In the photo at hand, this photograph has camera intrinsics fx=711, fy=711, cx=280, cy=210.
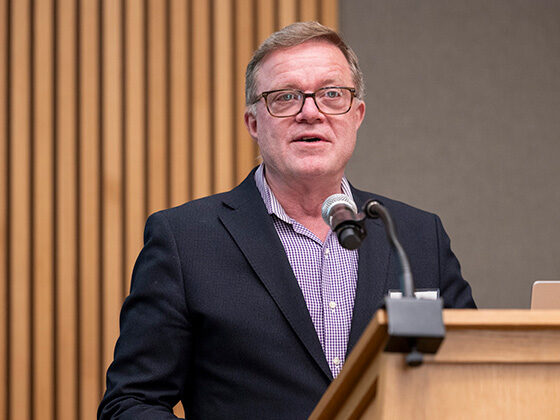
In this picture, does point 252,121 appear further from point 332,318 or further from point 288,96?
point 332,318

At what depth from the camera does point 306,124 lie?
1798mm

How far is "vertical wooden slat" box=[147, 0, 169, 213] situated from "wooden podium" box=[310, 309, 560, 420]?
245 cm

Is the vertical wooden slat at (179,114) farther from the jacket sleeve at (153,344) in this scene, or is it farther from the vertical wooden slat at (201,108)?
the jacket sleeve at (153,344)

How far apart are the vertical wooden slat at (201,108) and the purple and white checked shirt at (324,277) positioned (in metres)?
1.37

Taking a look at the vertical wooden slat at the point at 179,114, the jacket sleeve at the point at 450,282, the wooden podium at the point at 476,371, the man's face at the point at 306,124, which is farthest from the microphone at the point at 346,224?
the vertical wooden slat at the point at 179,114

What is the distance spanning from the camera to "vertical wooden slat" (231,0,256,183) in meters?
3.23

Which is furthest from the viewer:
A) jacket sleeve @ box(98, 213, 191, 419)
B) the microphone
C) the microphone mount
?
jacket sleeve @ box(98, 213, 191, 419)

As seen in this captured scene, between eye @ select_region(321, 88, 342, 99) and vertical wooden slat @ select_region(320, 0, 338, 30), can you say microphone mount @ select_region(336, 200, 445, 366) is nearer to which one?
eye @ select_region(321, 88, 342, 99)

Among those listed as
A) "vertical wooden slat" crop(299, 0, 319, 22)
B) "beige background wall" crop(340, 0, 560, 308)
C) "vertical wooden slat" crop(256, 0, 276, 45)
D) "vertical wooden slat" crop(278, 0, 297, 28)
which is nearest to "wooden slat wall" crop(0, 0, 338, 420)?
"vertical wooden slat" crop(256, 0, 276, 45)

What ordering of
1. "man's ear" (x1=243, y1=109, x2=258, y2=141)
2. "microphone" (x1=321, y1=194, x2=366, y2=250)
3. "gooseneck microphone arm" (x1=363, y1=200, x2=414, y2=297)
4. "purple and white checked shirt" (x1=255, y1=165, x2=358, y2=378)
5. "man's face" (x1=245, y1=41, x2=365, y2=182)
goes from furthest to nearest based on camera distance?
"man's ear" (x1=243, y1=109, x2=258, y2=141)
"man's face" (x1=245, y1=41, x2=365, y2=182)
"purple and white checked shirt" (x1=255, y1=165, x2=358, y2=378)
"microphone" (x1=321, y1=194, x2=366, y2=250)
"gooseneck microphone arm" (x1=363, y1=200, x2=414, y2=297)

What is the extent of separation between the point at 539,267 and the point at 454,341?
2.90 meters

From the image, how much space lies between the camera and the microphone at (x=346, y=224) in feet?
3.24

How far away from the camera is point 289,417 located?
1.58m

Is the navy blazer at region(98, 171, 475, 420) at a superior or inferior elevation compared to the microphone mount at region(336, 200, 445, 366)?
inferior
